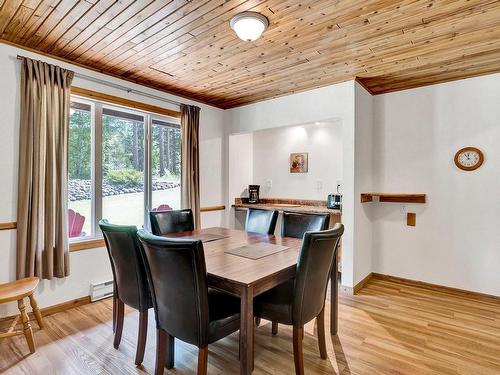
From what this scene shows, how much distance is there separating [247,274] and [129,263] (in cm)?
87

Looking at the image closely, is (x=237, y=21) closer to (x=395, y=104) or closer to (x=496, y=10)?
(x=496, y=10)

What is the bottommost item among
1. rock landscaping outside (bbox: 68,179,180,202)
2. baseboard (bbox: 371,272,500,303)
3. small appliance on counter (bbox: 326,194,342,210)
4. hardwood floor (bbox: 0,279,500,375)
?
hardwood floor (bbox: 0,279,500,375)

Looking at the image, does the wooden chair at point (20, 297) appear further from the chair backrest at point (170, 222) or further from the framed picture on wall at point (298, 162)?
the framed picture on wall at point (298, 162)

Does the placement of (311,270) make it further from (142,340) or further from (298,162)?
(298,162)

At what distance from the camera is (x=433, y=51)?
257cm

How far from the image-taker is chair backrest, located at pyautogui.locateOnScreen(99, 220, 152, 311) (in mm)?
1897

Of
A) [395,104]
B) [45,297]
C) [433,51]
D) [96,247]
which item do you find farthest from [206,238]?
[395,104]

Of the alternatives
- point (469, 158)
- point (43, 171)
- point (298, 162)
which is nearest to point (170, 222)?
point (43, 171)

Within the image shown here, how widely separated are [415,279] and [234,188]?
281 cm

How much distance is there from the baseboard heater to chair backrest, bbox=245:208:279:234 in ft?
5.29

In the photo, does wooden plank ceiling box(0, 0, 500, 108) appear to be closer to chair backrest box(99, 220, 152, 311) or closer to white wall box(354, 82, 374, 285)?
white wall box(354, 82, 374, 285)

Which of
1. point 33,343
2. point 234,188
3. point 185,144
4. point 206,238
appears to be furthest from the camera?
point 234,188

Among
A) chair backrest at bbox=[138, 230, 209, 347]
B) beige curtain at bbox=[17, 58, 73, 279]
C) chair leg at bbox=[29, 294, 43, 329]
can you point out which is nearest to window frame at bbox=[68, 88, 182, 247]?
beige curtain at bbox=[17, 58, 73, 279]

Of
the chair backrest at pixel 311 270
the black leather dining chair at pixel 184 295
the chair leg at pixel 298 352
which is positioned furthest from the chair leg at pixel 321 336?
the black leather dining chair at pixel 184 295
